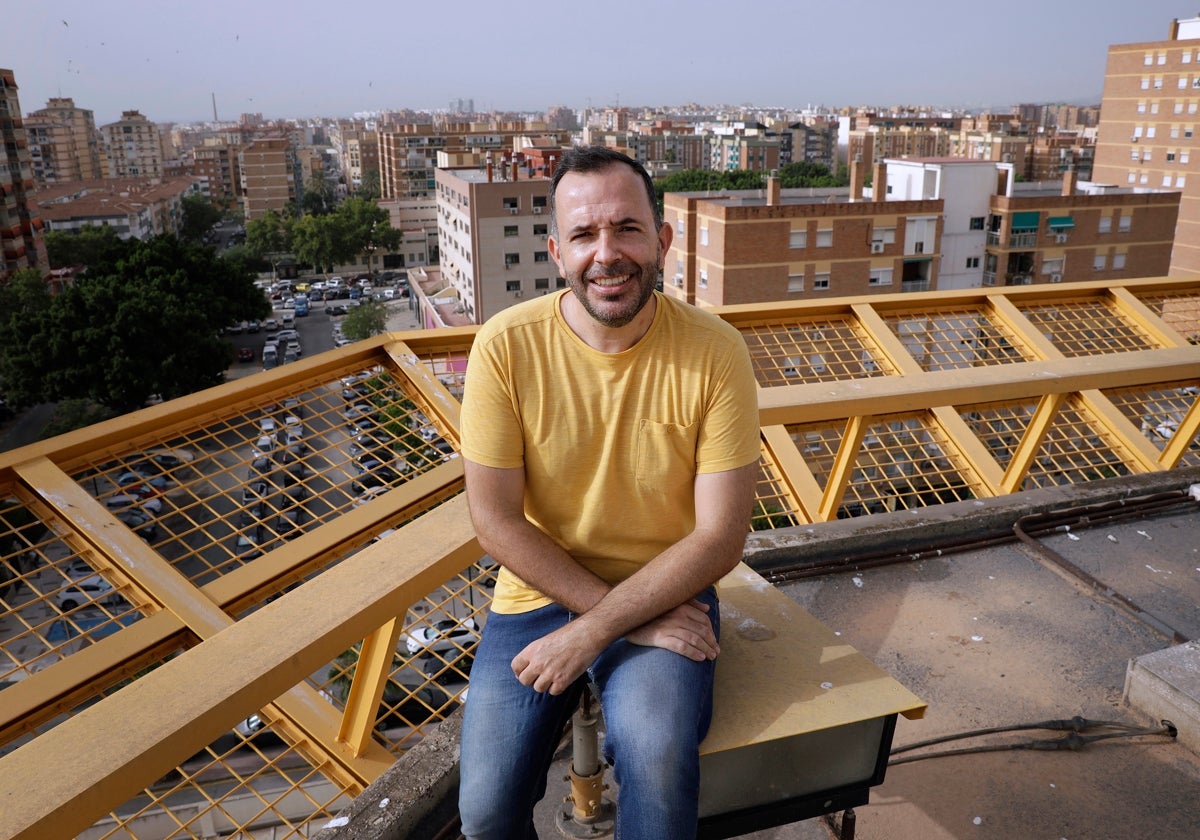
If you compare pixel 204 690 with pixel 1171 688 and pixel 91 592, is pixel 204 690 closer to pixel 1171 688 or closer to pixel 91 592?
pixel 1171 688

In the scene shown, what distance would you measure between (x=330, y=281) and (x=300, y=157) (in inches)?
2027

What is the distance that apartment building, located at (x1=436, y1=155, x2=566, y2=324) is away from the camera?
36.0m

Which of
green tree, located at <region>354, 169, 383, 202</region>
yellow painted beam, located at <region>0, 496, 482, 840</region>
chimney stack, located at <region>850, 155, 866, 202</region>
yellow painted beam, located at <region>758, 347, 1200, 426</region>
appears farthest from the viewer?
green tree, located at <region>354, 169, 383, 202</region>

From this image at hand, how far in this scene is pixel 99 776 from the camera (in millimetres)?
1268

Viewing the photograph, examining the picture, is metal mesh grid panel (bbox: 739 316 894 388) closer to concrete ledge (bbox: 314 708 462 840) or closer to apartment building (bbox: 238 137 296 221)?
concrete ledge (bbox: 314 708 462 840)

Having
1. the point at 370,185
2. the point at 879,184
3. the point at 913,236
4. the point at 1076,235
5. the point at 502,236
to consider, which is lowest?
the point at 502,236

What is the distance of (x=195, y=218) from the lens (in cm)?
6619

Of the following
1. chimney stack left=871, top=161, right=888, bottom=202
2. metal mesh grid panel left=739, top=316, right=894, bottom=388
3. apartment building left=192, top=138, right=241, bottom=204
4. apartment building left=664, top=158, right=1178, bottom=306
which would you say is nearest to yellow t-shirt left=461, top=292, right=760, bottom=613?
metal mesh grid panel left=739, top=316, right=894, bottom=388

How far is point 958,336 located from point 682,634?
310cm

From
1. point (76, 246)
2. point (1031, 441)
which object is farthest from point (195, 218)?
point (1031, 441)

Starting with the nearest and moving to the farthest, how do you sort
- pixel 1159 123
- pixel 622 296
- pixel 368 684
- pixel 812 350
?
pixel 622 296
pixel 368 684
pixel 812 350
pixel 1159 123

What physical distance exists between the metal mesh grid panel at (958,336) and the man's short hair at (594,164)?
250 cm

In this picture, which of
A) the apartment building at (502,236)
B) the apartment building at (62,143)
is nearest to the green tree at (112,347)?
the apartment building at (502,236)

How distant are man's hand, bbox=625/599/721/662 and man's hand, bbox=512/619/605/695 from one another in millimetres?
89
